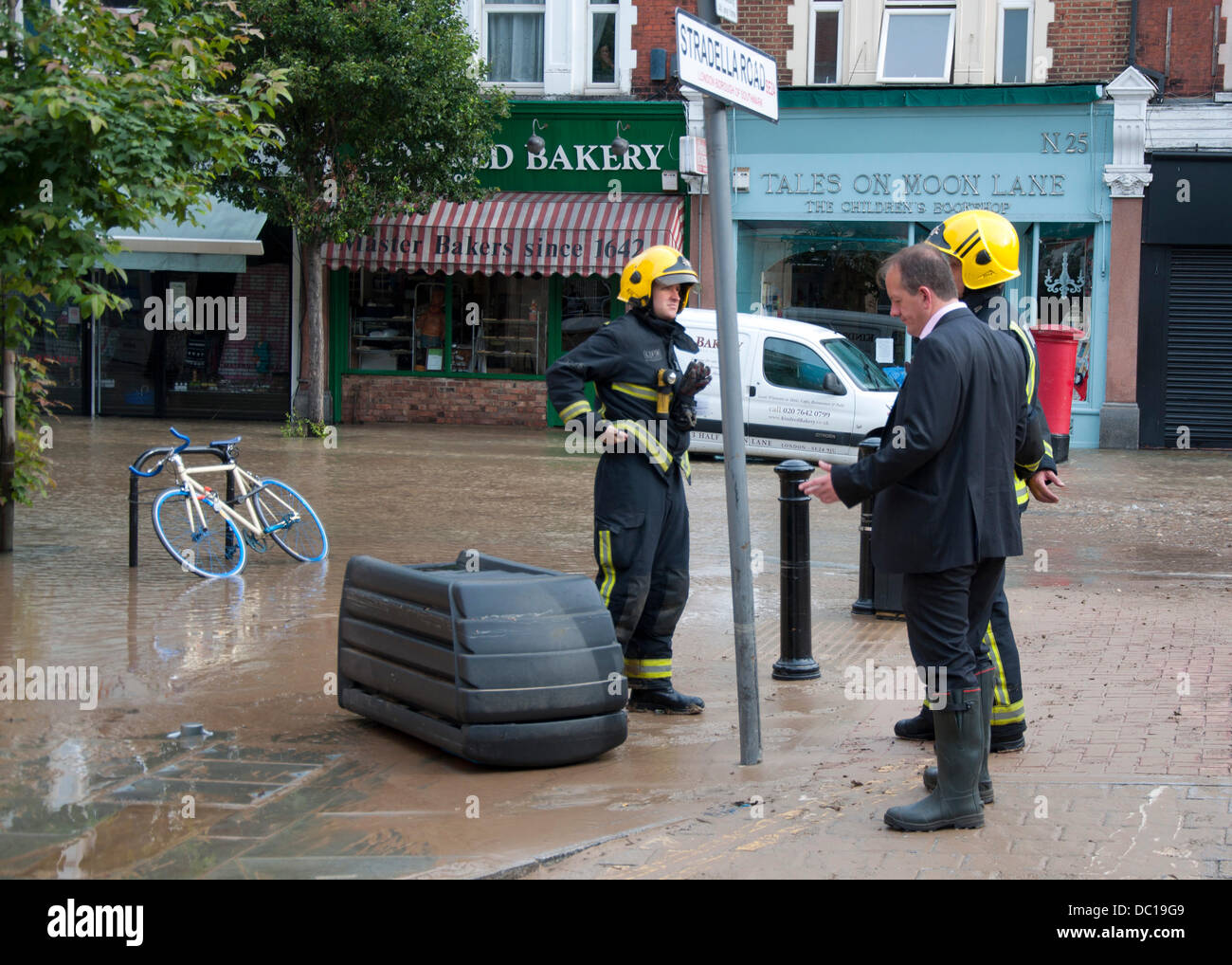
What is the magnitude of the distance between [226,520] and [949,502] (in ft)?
20.3

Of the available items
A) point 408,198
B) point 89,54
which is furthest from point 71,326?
point 89,54

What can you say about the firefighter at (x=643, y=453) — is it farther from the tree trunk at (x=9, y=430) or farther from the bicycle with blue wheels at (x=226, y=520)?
the tree trunk at (x=9, y=430)

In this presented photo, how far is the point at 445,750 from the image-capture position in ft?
17.3

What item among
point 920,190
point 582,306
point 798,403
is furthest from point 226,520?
point 920,190

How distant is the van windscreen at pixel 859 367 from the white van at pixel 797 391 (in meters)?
0.01

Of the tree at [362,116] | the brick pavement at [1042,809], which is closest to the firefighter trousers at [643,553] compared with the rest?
the brick pavement at [1042,809]

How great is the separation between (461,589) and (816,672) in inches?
92.5

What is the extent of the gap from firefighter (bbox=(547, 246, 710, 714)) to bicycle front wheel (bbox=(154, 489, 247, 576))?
13.0 ft

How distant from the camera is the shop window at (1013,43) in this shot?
20375mm

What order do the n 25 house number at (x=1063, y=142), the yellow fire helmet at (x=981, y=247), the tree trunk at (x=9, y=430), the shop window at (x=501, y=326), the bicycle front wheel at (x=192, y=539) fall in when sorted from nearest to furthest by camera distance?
the yellow fire helmet at (x=981, y=247) < the bicycle front wheel at (x=192, y=539) < the tree trunk at (x=9, y=430) < the n 25 house number at (x=1063, y=142) < the shop window at (x=501, y=326)

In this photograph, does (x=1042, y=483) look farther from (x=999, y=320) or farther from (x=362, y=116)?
(x=362, y=116)

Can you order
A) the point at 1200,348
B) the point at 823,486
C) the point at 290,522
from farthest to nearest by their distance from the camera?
the point at 1200,348, the point at 290,522, the point at 823,486

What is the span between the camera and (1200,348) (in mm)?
19828
